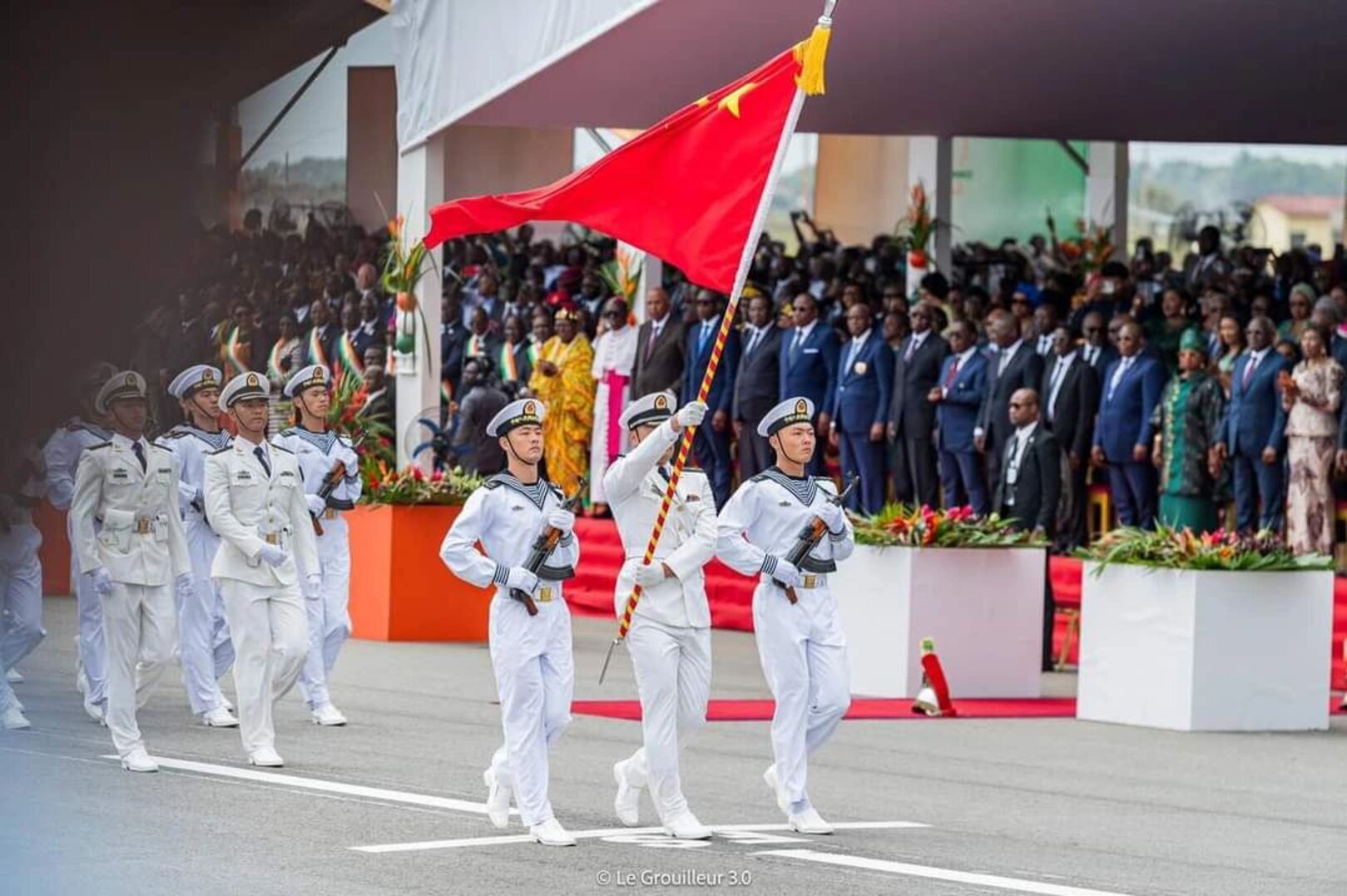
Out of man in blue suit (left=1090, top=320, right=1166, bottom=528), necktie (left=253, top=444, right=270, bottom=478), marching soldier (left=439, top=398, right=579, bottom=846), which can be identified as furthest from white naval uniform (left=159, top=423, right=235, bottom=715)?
man in blue suit (left=1090, top=320, right=1166, bottom=528)

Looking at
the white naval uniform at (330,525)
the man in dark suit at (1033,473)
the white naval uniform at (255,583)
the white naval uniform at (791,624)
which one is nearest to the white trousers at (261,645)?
the white naval uniform at (255,583)

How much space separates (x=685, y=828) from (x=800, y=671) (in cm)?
102

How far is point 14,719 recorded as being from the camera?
10633mm

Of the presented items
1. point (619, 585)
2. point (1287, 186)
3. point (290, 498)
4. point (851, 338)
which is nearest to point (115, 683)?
point (290, 498)

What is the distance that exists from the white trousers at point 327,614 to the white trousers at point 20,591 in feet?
5.69

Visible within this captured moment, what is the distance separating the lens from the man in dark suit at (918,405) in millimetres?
19156

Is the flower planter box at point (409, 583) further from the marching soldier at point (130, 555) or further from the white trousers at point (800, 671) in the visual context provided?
the white trousers at point (800, 671)

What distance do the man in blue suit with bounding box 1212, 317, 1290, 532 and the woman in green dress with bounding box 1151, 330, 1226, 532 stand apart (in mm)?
150

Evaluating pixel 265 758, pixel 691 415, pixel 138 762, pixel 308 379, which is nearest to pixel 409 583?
pixel 308 379

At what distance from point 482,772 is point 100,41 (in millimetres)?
9887

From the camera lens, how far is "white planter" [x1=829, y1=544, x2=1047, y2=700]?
15398 mm

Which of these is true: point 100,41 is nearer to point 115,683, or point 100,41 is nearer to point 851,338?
point 115,683

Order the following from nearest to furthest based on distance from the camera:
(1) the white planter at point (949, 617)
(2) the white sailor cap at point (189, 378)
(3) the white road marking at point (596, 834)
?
(2) the white sailor cap at point (189, 378), (3) the white road marking at point (596, 834), (1) the white planter at point (949, 617)

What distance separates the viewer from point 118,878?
7.00 m
